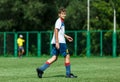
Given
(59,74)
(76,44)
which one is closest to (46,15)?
(76,44)

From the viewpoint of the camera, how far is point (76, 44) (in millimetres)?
48438

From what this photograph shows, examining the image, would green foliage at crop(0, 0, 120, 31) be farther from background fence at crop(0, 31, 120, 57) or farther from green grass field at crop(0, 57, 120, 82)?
green grass field at crop(0, 57, 120, 82)

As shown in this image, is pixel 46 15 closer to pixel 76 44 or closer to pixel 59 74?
pixel 76 44

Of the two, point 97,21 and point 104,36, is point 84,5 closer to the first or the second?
point 97,21

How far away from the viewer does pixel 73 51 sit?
48.3 meters

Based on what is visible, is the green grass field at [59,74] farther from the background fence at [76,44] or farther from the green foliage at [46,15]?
the green foliage at [46,15]

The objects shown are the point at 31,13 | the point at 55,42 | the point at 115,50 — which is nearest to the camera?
the point at 55,42

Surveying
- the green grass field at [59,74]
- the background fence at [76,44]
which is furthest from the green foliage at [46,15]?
the green grass field at [59,74]

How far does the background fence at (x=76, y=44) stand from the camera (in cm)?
4731

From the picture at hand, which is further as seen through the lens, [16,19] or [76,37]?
[16,19]

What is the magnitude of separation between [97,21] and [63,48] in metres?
40.7

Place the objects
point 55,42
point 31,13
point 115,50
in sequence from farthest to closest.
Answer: point 31,13 → point 115,50 → point 55,42

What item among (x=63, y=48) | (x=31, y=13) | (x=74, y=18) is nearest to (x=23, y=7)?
(x=31, y=13)

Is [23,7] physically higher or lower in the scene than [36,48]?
higher
